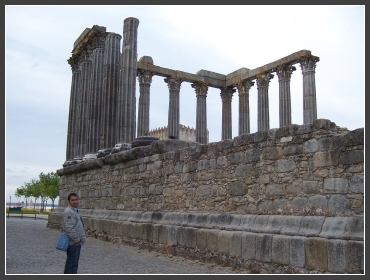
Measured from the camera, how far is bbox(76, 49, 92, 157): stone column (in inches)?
764

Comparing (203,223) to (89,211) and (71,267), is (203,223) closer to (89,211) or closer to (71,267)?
(71,267)

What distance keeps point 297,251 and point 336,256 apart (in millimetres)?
702

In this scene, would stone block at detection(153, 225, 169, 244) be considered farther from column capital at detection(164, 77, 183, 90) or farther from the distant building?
the distant building

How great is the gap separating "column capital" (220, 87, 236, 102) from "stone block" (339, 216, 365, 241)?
23340 mm

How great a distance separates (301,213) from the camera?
6773 millimetres

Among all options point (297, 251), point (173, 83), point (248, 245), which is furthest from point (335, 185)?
point (173, 83)

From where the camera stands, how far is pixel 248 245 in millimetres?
7289

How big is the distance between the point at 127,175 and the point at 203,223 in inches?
169

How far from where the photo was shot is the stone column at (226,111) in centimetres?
2891

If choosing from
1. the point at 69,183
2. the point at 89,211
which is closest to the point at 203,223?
the point at 89,211

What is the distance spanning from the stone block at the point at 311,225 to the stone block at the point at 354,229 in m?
0.46

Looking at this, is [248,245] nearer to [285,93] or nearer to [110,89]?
[110,89]

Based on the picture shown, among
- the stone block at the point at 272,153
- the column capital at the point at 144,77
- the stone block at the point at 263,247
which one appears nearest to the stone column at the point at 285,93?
the column capital at the point at 144,77

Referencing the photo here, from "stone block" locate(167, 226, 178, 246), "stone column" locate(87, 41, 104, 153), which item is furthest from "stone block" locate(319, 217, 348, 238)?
"stone column" locate(87, 41, 104, 153)
